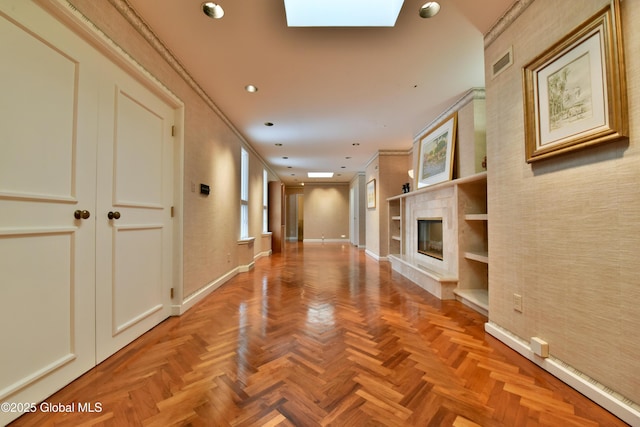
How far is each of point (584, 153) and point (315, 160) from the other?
628 centimetres

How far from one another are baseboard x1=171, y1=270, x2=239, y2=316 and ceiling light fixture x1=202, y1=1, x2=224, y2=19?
271 cm

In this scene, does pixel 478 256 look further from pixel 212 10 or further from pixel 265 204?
pixel 265 204

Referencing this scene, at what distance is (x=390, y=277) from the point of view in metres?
4.50

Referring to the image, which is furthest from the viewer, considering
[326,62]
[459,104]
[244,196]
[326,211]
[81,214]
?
[326,211]

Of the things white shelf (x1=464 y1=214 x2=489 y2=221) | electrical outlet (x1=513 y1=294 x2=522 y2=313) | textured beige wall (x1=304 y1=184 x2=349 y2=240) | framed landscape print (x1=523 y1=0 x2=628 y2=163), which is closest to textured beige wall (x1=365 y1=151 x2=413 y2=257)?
white shelf (x1=464 y1=214 x2=489 y2=221)

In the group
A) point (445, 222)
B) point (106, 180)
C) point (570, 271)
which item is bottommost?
point (570, 271)

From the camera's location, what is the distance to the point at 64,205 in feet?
4.95

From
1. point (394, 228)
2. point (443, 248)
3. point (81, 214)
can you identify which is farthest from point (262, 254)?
point (81, 214)

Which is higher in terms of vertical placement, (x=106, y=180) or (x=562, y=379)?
(x=106, y=180)

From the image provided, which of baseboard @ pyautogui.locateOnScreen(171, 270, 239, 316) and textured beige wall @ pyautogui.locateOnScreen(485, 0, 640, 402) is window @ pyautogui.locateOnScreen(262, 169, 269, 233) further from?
textured beige wall @ pyautogui.locateOnScreen(485, 0, 640, 402)

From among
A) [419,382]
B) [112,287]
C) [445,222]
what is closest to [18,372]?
[112,287]

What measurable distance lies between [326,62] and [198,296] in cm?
307

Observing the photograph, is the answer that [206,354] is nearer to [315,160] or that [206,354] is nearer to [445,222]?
[445,222]

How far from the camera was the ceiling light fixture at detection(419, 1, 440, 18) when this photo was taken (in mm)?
1940
